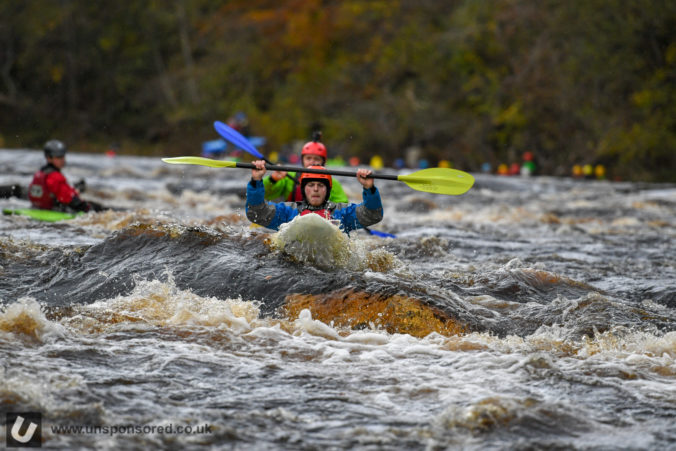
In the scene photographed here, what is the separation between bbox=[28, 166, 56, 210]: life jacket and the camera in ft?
30.0

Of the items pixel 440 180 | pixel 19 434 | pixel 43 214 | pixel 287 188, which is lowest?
pixel 19 434

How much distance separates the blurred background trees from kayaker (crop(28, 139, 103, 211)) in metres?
19.0

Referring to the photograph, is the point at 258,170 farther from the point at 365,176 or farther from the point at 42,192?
the point at 42,192

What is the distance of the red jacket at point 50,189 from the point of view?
9.12 m

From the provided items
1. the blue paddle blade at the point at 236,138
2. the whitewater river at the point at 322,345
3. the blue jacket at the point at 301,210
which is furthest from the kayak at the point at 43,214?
the blue jacket at the point at 301,210

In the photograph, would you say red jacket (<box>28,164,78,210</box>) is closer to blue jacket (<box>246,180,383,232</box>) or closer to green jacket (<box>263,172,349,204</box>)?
green jacket (<box>263,172,349,204</box>)

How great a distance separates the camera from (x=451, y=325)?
480 cm

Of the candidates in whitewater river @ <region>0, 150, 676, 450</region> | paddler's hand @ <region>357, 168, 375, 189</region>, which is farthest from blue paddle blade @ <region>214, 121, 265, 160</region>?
paddler's hand @ <region>357, 168, 375, 189</region>

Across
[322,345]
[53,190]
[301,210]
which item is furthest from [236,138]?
[322,345]

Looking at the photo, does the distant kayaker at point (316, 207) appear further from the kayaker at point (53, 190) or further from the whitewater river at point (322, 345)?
the kayaker at point (53, 190)

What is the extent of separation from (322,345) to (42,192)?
5.92 m

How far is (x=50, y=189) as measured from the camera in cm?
912

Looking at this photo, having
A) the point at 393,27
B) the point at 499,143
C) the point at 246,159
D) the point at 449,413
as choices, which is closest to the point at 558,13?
the point at 499,143

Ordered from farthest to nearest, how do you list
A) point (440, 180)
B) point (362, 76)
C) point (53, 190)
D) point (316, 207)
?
point (362, 76) < point (53, 190) < point (440, 180) < point (316, 207)
